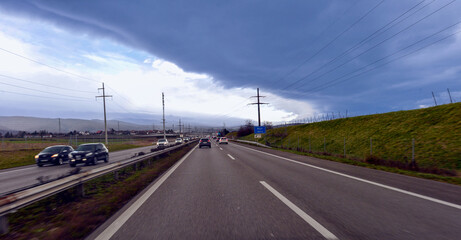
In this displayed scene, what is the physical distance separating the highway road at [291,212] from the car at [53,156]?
14148mm

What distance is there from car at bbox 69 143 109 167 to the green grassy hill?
18120 millimetres

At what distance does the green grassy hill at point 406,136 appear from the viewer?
16328 millimetres

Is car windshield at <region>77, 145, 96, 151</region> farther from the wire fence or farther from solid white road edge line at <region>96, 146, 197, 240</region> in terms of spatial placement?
Result: the wire fence

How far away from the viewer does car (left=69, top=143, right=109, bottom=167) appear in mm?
15776

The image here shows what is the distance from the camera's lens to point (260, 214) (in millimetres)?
4613

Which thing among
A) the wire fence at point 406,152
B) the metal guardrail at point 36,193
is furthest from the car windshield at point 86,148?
the wire fence at point 406,152

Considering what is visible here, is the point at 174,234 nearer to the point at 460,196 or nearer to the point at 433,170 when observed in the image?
the point at 460,196

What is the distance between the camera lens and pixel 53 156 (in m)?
17.2

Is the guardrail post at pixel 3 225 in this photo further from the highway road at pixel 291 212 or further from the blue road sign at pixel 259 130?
the blue road sign at pixel 259 130

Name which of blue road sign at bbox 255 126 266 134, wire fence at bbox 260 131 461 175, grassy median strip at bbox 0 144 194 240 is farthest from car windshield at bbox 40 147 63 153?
blue road sign at bbox 255 126 266 134

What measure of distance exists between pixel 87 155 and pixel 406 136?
26012 millimetres

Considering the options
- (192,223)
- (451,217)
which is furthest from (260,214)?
(451,217)

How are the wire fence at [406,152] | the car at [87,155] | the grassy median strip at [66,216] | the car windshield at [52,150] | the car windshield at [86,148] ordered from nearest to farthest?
1. the grassy median strip at [66,216]
2. the wire fence at [406,152]
3. the car at [87,155]
4. the car windshield at [86,148]
5. the car windshield at [52,150]

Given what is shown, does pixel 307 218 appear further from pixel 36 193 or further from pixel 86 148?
pixel 86 148
